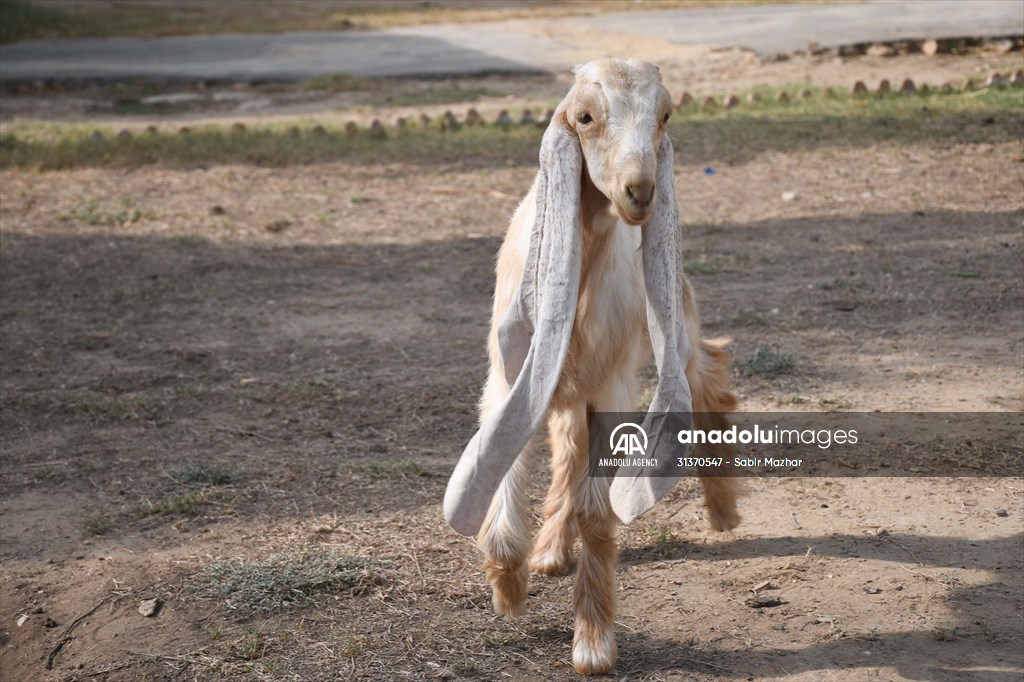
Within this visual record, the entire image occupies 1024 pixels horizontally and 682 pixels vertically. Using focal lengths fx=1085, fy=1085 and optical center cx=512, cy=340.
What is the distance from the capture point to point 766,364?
20.6ft

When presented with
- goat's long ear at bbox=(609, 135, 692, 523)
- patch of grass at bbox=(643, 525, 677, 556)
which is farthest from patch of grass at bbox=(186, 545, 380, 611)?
goat's long ear at bbox=(609, 135, 692, 523)

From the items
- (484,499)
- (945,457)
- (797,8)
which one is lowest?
(945,457)

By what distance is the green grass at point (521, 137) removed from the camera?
36.1 feet

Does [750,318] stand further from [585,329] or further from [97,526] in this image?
[97,526]

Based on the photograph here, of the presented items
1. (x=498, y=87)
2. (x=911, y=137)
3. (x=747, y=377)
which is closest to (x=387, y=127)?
(x=498, y=87)

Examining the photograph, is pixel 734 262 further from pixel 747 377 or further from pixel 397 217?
pixel 397 217

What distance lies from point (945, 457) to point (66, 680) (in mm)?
4000

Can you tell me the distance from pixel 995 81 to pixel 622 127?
10.8 metres

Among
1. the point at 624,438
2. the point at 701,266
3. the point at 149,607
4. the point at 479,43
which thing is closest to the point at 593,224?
the point at 624,438

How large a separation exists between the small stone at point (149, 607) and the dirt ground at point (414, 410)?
0.04m

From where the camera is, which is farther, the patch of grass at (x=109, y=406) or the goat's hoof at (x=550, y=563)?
the patch of grass at (x=109, y=406)

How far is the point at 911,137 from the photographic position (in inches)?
427

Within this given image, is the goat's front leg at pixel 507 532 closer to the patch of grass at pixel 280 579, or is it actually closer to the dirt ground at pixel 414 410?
the dirt ground at pixel 414 410

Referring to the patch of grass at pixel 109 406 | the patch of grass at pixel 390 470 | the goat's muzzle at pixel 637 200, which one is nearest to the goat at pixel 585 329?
the goat's muzzle at pixel 637 200
